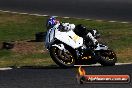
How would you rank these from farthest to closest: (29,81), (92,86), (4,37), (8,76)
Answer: (4,37) → (8,76) → (29,81) → (92,86)

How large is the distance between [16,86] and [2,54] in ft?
22.9

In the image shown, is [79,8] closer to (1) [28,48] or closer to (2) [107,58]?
(1) [28,48]

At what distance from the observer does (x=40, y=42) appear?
64.3 ft

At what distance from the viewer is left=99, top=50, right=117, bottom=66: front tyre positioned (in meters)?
14.3

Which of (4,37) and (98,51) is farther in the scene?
(4,37)

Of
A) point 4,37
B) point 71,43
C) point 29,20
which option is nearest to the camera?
point 71,43

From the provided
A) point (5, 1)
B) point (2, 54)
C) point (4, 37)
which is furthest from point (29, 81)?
point (5, 1)

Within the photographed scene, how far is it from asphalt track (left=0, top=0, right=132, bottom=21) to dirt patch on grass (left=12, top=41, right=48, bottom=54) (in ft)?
24.9

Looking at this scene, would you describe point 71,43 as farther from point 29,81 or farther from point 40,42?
point 40,42

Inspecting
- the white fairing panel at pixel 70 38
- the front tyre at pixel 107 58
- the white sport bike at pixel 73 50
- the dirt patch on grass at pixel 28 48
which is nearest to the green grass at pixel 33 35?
the dirt patch on grass at pixel 28 48

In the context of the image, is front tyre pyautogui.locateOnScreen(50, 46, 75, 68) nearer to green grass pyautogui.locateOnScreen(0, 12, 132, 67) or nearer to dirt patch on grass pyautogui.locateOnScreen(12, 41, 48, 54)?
green grass pyautogui.locateOnScreen(0, 12, 132, 67)

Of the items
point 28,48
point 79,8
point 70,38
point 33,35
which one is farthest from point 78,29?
point 79,8

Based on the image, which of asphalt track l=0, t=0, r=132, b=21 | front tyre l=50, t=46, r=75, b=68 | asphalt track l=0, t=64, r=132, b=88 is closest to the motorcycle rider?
front tyre l=50, t=46, r=75, b=68

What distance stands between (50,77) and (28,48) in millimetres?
6541
